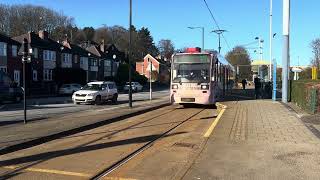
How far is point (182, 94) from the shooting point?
2625 centimetres

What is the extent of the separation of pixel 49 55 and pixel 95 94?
4135cm

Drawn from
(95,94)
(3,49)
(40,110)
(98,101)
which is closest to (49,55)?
(3,49)

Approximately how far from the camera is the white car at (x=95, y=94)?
3294 centimetres

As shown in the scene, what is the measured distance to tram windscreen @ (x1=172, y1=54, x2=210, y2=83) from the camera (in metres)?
26.2

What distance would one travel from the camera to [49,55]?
7244 cm

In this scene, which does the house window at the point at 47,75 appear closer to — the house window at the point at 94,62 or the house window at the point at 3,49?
the house window at the point at 3,49

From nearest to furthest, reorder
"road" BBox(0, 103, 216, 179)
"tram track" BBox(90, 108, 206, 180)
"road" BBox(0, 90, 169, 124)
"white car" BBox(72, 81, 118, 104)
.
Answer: "tram track" BBox(90, 108, 206, 180), "road" BBox(0, 103, 216, 179), "road" BBox(0, 90, 169, 124), "white car" BBox(72, 81, 118, 104)

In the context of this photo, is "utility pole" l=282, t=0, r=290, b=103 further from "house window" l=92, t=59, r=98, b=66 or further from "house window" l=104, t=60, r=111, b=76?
"house window" l=104, t=60, r=111, b=76

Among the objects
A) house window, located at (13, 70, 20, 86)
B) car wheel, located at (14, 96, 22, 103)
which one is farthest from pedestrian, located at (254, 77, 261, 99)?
house window, located at (13, 70, 20, 86)

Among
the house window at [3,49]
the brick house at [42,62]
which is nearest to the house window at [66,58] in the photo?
the brick house at [42,62]

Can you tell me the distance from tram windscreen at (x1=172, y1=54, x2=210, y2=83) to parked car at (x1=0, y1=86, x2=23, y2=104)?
13686 mm

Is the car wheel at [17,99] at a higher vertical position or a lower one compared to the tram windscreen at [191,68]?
lower

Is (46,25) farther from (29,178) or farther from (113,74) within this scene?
(29,178)

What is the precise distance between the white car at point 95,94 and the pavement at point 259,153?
16.5m
